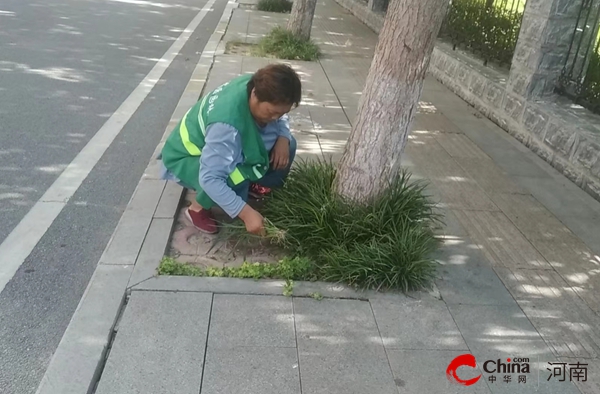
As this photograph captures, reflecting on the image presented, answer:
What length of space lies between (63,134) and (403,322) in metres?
3.81

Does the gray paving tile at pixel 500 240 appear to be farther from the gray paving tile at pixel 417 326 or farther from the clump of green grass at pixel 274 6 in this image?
the clump of green grass at pixel 274 6

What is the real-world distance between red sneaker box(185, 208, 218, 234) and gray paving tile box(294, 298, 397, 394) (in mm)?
889

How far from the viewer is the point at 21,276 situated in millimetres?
3332

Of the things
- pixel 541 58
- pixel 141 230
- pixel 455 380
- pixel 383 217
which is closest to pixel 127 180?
pixel 141 230

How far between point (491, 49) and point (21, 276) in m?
6.59

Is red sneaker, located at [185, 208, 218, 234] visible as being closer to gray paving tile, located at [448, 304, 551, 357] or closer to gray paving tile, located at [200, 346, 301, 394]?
gray paving tile, located at [200, 346, 301, 394]

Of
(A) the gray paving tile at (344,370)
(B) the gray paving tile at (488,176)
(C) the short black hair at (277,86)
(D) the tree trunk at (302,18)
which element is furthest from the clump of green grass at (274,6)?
(A) the gray paving tile at (344,370)

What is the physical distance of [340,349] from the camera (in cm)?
288

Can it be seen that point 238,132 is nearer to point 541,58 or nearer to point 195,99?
point 195,99

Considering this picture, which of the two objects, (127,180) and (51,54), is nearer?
(127,180)

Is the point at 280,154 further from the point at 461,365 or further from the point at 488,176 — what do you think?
the point at 488,176

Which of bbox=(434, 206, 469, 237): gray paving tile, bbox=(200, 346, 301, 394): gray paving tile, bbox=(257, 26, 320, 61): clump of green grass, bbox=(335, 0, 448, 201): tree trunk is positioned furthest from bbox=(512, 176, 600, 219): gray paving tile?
bbox=(257, 26, 320, 61): clump of green grass

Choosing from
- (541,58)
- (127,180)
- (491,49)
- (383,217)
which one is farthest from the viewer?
(491,49)

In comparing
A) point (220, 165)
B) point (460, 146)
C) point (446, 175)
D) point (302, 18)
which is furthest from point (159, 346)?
point (302, 18)
